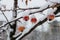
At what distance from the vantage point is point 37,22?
2795 millimetres

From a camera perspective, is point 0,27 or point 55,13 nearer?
point 55,13

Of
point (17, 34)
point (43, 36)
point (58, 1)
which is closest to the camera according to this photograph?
point (58, 1)

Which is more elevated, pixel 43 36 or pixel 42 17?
pixel 42 17

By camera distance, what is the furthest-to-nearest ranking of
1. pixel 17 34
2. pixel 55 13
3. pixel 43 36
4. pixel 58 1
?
pixel 43 36, pixel 17 34, pixel 55 13, pixel 58 1

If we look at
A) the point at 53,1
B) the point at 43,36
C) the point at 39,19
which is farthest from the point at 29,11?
the point at 43,36

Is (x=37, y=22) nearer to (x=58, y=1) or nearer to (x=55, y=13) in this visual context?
(x=55, y=13)

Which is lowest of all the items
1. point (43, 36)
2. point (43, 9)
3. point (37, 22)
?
point (43, 36)

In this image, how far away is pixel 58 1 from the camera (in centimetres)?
251

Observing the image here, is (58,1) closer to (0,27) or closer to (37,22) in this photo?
(37,22)

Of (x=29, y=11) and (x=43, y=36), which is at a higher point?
(x=29, y=11)

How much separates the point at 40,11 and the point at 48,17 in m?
0.11

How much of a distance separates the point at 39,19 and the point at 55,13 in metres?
0.20

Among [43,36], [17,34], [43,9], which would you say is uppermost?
[43,9]

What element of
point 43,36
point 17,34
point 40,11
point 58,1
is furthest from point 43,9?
point 43,36
